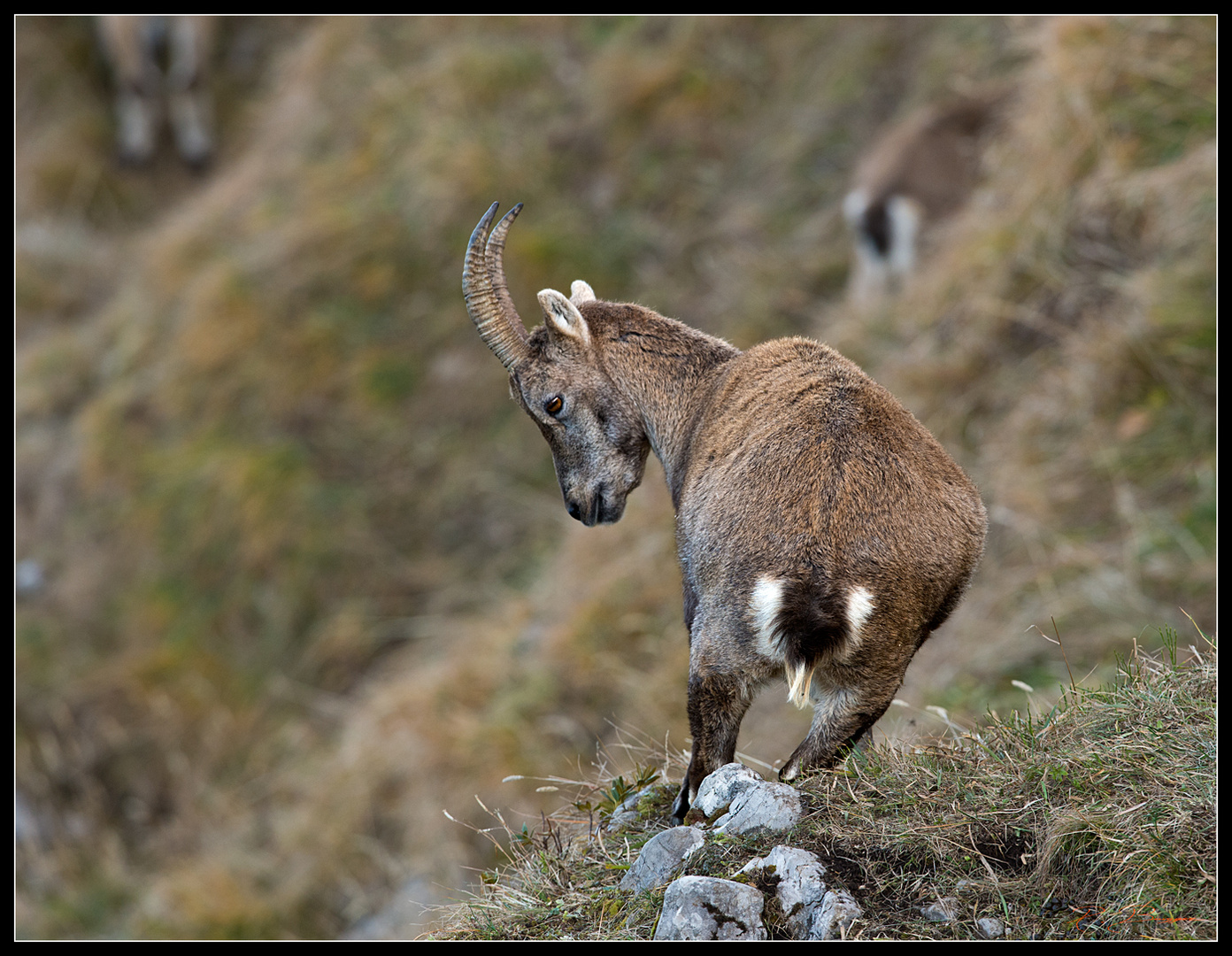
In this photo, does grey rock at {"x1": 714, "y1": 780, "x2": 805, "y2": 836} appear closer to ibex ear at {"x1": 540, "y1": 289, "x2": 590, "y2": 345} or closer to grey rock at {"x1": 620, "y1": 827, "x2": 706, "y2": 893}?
grey rock at {"x1": 620, "y1": 827, "x2": 706, "y2": 893}

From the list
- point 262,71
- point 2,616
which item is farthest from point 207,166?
point 2,616

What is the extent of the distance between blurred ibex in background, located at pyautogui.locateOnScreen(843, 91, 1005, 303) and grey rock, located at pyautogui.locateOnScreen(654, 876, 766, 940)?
7.23 metres

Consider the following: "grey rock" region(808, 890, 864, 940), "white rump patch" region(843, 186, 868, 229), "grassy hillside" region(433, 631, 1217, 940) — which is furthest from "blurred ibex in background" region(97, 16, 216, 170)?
"grey rock" region(808, 890, 864, 940)

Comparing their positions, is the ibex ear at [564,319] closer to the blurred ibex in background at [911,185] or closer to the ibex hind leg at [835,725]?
the ibex hind leg at [835,725]

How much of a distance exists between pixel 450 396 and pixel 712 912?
9231 mm

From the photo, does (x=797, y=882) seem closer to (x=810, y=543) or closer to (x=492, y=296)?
(x=810, y=543)

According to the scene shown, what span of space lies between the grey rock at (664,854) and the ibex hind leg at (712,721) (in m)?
0.24

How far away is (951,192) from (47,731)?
9403 millimetres

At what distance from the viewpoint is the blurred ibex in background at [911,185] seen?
371 inches


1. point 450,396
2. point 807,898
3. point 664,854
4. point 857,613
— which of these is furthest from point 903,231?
point 807,898

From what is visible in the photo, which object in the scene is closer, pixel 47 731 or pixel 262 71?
pixel 47 731

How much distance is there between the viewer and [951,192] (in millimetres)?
9594

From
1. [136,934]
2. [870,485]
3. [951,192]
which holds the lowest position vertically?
[136,934]

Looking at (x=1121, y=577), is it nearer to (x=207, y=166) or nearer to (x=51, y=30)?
(x=207, y=166)
